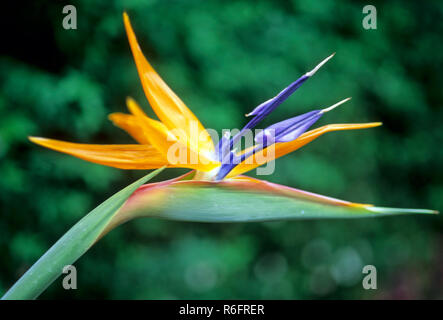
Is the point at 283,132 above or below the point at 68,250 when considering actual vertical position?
above

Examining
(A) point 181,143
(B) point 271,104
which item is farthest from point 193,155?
(B) point 271,104

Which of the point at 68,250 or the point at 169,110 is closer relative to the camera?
the point at 68,250

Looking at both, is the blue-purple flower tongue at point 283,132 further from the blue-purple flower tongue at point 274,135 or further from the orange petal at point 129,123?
the orange petal at point 129,123

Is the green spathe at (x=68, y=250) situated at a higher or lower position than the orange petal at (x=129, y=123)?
lower

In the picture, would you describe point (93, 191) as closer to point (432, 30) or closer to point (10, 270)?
point (10, 270)

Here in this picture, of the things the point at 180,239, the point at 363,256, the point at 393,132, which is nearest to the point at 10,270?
the point at 180,239

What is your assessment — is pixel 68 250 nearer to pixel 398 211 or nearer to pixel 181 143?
pixel 181 143

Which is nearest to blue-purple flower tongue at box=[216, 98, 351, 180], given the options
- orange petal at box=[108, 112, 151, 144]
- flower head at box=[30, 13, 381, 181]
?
flower head at box=[30, 13, 381, 181]

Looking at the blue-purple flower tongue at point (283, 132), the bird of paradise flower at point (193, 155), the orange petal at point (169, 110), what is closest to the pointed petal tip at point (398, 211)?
the bird of paradise flower at point (193, 155)

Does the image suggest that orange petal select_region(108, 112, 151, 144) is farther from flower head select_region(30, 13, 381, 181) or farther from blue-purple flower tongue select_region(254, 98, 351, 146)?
blue-purple flower tongue select_region(254, 98, 351, 146)

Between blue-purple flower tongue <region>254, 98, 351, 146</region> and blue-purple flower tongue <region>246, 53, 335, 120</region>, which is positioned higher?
blue-purple flower tongue <region>246, 53, 335, 120</region>

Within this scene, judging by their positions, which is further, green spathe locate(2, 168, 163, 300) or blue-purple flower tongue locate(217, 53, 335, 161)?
blue-purple flower tongue locate(217, 53, 335, 161)
